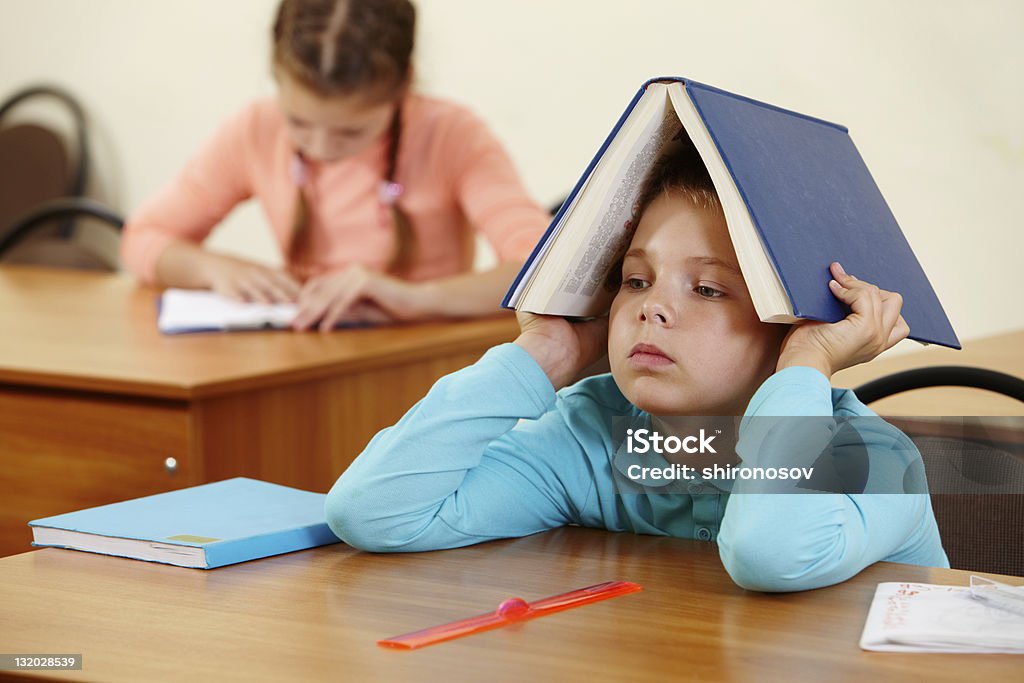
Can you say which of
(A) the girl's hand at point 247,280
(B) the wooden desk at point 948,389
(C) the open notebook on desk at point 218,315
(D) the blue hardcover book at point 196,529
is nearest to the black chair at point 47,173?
(A) the girl's hand at point 247,280

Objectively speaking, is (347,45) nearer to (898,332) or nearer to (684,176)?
(684,176)

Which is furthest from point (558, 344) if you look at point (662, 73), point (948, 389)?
point (662, 73)

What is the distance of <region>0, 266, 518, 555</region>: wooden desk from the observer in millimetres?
1656

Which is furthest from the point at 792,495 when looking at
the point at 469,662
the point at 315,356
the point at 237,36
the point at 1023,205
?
the point at 237,36

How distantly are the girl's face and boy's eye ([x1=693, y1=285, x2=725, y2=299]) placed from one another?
126 centimetres

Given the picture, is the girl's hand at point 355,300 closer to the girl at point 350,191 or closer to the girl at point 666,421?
the girl at point 350,191

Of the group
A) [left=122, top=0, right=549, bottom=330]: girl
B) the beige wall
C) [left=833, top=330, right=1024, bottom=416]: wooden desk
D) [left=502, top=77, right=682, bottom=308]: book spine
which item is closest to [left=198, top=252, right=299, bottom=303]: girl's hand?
[left=122, top=0, right=549, bottom=330]: girl

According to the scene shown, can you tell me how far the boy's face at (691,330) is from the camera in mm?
970

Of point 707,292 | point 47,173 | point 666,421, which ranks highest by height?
point 47,173

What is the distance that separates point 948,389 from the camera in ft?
5.81

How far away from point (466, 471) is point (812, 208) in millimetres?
346

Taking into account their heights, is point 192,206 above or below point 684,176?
above

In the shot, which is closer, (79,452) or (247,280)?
(79,452)

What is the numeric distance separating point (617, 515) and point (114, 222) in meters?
2.12
